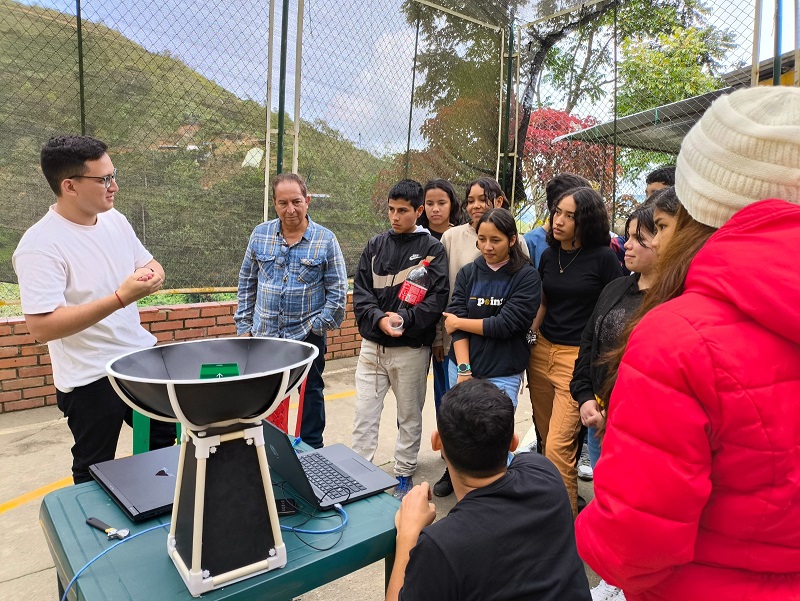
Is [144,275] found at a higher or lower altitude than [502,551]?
higher

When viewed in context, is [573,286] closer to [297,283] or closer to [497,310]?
[497,310]

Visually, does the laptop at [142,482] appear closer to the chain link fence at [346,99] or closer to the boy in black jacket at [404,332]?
the boy in black jacket at [404,332]

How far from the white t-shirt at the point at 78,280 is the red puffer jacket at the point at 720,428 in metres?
2.11

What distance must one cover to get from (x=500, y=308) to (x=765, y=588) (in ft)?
6.78

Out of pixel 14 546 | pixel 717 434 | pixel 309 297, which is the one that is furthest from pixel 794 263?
pixel 14 546

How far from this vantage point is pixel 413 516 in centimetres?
148

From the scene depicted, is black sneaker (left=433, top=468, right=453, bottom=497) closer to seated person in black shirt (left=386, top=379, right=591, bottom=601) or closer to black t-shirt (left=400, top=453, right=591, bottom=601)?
seated person in black shirt (left=386, top=379, right=591, bottom=601)

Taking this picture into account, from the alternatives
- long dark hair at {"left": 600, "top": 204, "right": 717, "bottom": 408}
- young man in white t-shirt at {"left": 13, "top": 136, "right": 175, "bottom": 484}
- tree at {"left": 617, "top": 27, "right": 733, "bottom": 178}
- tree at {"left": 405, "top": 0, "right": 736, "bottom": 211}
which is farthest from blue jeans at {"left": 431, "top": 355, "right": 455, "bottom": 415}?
tree at {"left": 617, "top": 27, "right": 733, "bottom": 178}

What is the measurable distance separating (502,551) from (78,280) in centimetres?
193

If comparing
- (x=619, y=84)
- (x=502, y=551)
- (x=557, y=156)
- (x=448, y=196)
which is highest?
(x=619, y=84)

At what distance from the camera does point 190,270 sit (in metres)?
4.68

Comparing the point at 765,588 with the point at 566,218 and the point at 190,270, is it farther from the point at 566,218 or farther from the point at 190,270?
the point at 190,270

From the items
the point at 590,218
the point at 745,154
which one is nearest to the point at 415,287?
the point at 590,218

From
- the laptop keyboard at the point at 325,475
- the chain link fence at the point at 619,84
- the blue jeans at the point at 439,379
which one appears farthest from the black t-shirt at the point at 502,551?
the chain link fence at the point at 619,84
